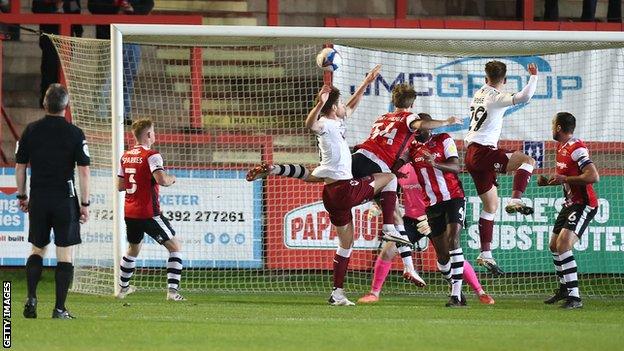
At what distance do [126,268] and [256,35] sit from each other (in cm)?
286

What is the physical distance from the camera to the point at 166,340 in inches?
364

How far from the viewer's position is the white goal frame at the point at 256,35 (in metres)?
13.6

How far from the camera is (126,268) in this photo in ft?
44.2

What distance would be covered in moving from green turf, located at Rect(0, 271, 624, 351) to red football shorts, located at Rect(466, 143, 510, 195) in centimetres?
128

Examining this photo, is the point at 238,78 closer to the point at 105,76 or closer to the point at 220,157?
the point at 220,157

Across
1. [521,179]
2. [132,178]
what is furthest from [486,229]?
[132,178]

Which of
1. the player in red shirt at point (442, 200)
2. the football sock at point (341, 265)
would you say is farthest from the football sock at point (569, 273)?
the football sock at point (341, 265)

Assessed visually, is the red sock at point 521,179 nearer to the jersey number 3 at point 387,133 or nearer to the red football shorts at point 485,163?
the red football shorts at point 485,163

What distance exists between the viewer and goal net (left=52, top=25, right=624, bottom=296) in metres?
14.7

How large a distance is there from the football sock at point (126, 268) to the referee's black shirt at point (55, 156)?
2.74 meters

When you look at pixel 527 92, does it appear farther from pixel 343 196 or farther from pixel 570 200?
pixel 343 196

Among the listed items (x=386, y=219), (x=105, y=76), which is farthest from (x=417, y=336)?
(x=105, y=76)

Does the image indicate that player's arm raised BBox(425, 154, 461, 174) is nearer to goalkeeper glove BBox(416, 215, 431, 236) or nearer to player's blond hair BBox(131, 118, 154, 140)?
goalkeeper glove BBox(416, 215, 431, 236)

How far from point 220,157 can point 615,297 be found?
5.26 metres
